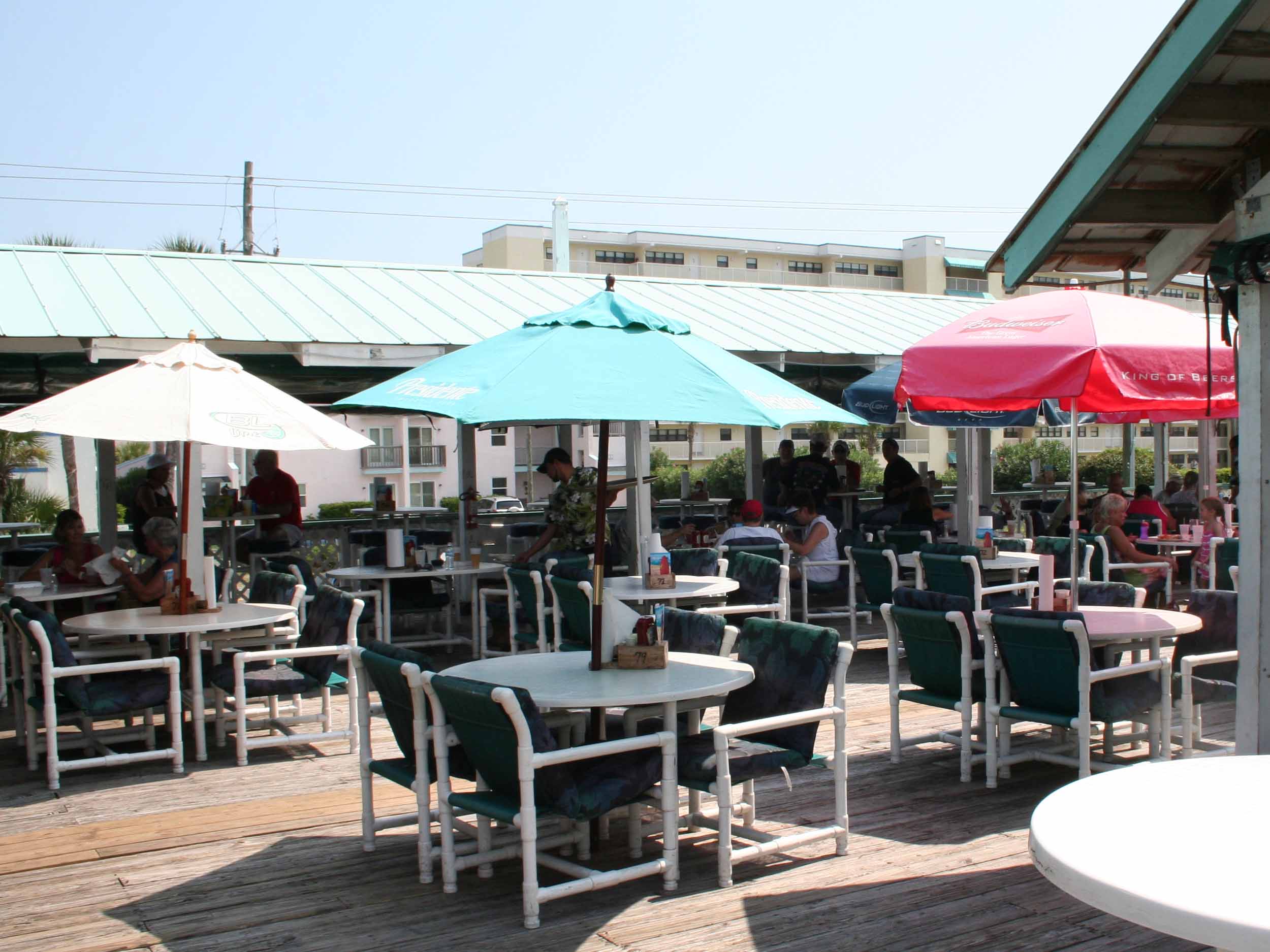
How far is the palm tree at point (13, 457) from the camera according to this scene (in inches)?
912

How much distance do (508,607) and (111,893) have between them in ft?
15.5

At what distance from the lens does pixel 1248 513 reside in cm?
410

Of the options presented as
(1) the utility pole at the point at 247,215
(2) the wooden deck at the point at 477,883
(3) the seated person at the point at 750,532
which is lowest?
(2) the wooden deck at the point at 477,883

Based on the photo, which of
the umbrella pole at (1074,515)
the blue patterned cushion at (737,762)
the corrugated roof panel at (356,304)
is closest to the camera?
the blue patterned cushion at (737,762)

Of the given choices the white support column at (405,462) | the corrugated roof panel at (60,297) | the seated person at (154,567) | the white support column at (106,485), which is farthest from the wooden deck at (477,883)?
the white support column at (405,462)

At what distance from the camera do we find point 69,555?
8672 mm

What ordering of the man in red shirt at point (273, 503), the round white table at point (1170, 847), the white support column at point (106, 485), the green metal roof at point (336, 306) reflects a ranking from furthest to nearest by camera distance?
the white support column at point (106, 485) < the man in red shirt at point (273, 503) < the green metal roof at point (336, 306) < the round white table at point (1170, 847)

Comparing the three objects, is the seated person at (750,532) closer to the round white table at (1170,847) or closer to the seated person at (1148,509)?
the seated person at (1148,509)

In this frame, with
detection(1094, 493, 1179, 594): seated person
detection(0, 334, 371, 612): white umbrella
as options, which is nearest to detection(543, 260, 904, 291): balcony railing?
detection(1094, 493, 1179, 594): seated person

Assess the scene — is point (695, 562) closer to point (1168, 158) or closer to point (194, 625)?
point (194, 625)

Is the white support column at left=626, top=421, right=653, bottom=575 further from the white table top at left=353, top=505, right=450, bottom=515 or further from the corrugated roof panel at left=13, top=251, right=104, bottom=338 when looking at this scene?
the corrugated roof panel at left=13, top=251, right=104, bottom=338

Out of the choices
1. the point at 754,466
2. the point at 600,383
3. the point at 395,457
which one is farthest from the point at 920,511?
the point at 395,457

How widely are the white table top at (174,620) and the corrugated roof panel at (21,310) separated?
2720 mm

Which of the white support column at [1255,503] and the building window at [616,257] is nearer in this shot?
the white support column at [1255,503]
